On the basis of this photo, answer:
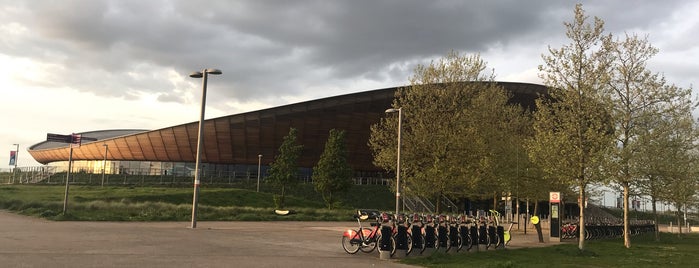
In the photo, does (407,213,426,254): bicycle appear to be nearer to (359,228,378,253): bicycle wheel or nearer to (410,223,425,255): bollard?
(410,223,425,255): bollard

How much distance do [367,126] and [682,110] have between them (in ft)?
156

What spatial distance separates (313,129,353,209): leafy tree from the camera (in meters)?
47.4

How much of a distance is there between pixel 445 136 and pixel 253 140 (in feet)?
149

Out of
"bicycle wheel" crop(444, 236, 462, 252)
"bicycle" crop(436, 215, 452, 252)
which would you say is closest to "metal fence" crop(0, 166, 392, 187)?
"bicycle wheel" crop(444, 236, 462, 252)

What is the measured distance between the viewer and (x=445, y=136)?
2566 centimetres

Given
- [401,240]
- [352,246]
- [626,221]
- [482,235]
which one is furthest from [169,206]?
[626,221]

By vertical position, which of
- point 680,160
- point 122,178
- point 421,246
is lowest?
point 421,246

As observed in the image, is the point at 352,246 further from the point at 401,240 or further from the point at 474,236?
the point at 474,236

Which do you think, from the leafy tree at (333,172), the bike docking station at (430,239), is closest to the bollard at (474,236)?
the bike docking station at (430,239)

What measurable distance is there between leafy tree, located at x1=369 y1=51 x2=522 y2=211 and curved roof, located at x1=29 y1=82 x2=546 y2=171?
3755 cm

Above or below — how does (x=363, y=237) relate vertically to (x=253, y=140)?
below

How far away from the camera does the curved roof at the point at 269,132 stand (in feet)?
215

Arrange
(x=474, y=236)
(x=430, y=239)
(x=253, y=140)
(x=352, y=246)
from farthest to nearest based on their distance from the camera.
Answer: (x=253, y=140)
(x=474, y=236)
(x=430, y=239)
(x=352, y=246)

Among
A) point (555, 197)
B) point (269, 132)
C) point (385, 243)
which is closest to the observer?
point (385, 243)
